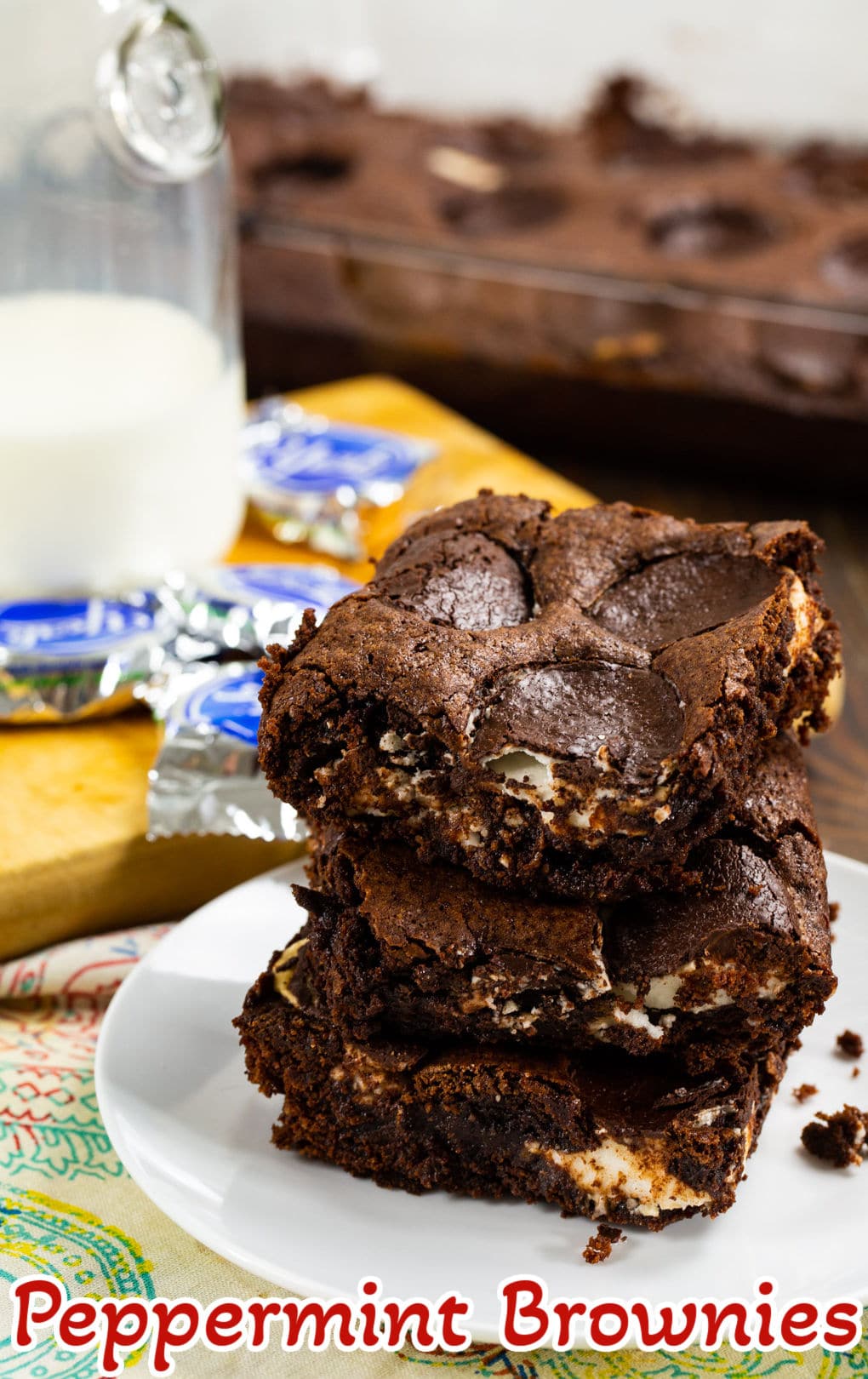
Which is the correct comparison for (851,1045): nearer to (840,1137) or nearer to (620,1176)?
(840,1137)

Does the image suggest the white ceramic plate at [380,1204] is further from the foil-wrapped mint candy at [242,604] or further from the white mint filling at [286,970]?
the foil-wrapped mint candy at [242,604]

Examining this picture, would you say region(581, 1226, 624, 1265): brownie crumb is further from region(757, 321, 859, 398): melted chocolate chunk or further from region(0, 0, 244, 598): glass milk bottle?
region(757, 321, 859, 398): melted chocolate chunk

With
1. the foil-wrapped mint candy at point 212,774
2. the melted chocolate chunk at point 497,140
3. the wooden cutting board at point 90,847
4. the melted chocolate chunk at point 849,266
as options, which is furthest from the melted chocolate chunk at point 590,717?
the melted chocolate chunk at point 497,140

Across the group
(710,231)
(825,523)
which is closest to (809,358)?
(825,523)

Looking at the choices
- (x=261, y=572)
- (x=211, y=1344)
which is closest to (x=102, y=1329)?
(x=211, y=1344)

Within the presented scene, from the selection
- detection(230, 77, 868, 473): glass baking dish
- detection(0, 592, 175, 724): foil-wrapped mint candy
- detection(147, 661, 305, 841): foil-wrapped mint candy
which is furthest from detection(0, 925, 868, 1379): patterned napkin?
detection(230, 77, 868, 473): glass baking dish

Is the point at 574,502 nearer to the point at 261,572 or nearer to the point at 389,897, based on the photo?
the point at 261,572
